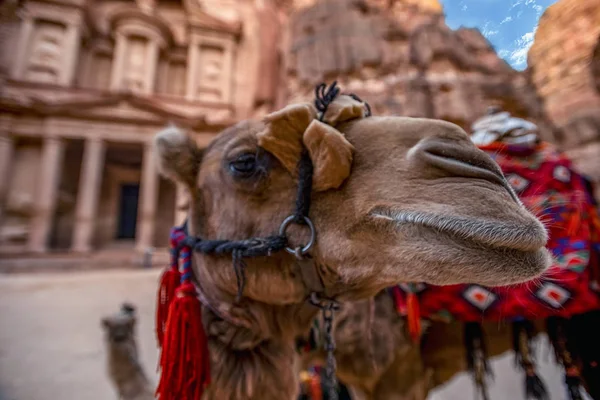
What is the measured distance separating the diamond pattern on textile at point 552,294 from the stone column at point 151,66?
14273mm

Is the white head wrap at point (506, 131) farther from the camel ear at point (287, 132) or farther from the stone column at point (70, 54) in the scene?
the stone column at point (70, 54)

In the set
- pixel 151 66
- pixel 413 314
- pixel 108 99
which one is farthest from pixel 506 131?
pixel 151 66

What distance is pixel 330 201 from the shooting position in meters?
0.78

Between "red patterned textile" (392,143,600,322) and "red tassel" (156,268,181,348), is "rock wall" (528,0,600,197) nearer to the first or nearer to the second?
"red patterned textile" (392,143,600,322)

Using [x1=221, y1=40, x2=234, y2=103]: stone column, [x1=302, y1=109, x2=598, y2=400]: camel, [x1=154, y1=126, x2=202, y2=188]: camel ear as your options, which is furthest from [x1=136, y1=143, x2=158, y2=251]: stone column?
[x1=154, y1=126, x2=202, y2=188]: camel ear

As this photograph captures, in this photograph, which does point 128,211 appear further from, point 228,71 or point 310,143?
point 310,143

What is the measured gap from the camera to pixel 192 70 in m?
13.5

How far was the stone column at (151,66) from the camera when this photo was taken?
1281cm

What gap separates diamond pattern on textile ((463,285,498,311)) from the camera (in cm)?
139

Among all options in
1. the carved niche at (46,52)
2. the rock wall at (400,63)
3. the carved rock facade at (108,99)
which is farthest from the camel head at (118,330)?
the carved niche at (46,52)

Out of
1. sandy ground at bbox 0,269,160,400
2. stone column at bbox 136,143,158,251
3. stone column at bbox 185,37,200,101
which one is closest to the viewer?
sandy ground at bbox 0,269,160,400

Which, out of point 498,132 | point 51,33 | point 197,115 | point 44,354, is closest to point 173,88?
point 197,115

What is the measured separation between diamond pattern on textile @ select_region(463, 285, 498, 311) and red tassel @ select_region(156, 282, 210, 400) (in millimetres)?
1169

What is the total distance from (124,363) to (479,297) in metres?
2.26
